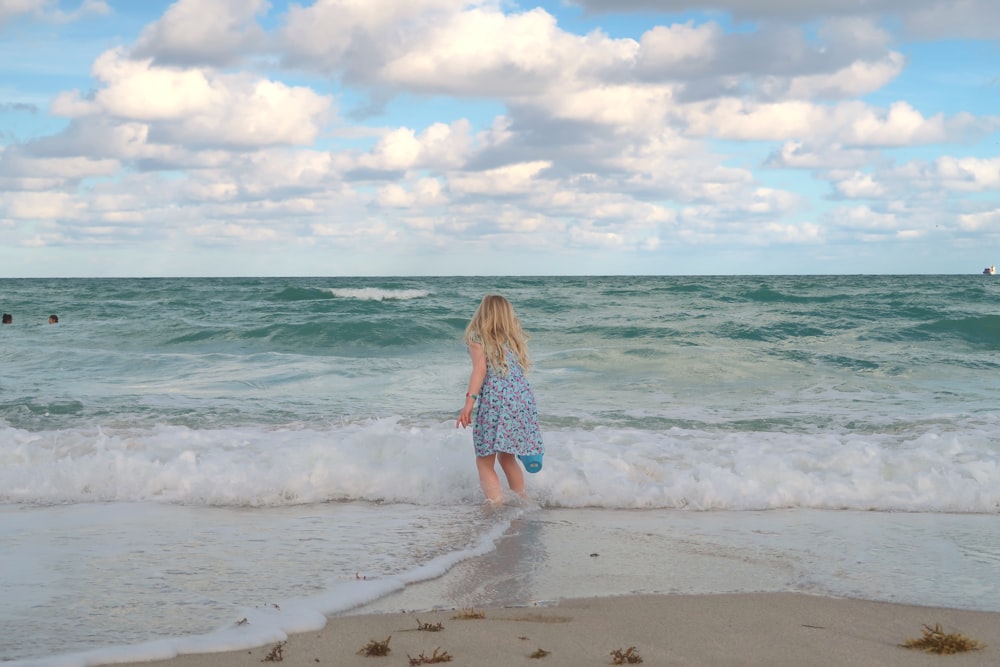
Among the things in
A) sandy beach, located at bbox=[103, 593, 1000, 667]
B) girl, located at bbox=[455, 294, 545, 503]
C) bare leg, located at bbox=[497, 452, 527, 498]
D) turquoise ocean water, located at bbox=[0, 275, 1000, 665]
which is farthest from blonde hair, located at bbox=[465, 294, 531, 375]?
sandy beach, located at bbox=[103, 593, 1000, 667]

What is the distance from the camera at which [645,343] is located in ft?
59.7

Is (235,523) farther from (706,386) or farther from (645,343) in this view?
(645,343)

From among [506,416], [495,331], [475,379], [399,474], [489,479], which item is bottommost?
[399,474]

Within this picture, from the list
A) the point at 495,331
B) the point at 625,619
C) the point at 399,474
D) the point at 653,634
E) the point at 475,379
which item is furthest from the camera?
the point at 399,474

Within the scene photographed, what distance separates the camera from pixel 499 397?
21.8 feet

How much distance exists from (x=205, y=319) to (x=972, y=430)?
69.2 feet

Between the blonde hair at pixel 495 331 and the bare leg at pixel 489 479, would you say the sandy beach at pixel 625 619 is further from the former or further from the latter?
the blonde hair at pixel 495 331

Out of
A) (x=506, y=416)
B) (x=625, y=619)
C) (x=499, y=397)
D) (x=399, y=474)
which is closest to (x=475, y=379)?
(x=499, y=397)

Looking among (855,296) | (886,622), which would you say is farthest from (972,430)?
(855,296)

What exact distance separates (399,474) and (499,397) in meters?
1.31

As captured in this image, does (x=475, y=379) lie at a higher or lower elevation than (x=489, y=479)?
higher

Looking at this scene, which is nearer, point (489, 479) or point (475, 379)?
point (475, 379)

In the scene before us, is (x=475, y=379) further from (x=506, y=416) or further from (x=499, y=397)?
(x=506, y=416)

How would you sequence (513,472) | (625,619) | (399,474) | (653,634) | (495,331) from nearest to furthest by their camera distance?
(653,634)
(625,619)
(495,331)
(513,472)
(399,474)
